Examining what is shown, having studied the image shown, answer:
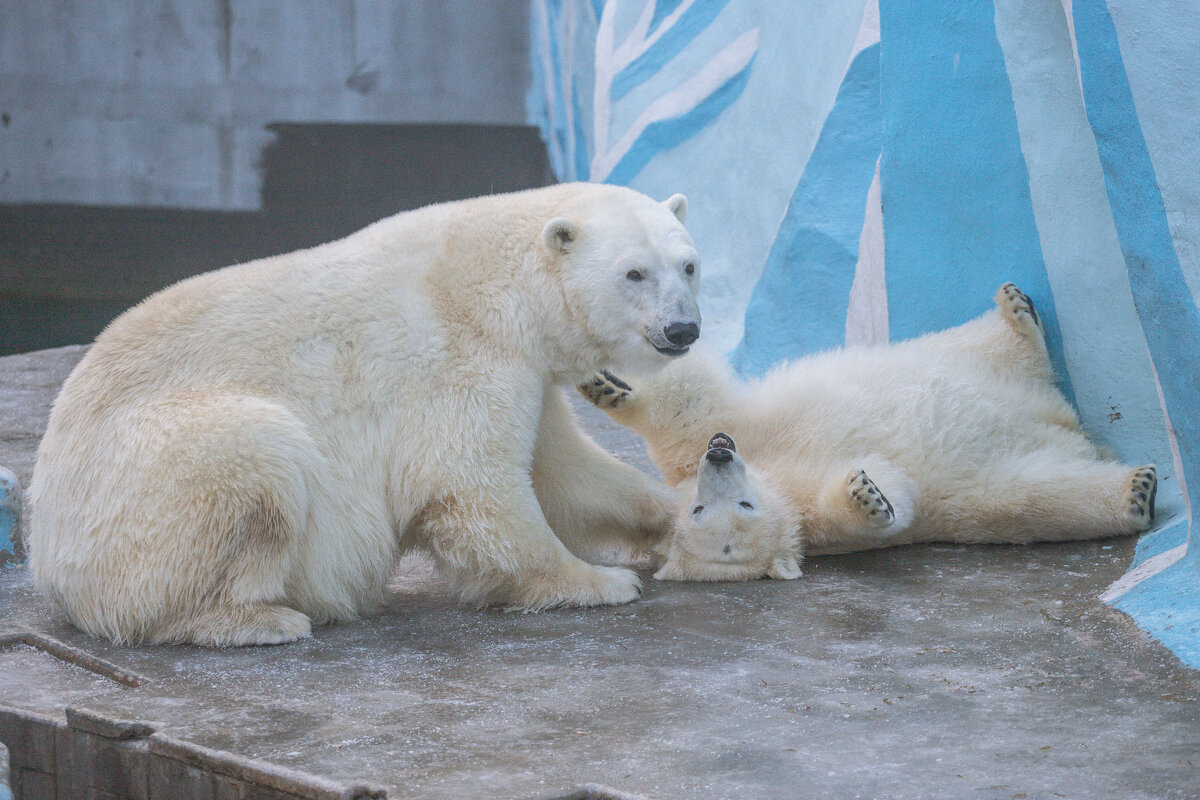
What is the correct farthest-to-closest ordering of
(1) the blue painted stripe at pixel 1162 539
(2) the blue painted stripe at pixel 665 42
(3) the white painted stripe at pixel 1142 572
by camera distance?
1. (2) the blue painted stripe at pixel 665 42
2. (1) the blue painted stripe at pixel 1162 539
3. (3) the white painted stripe at pixel 1142 572

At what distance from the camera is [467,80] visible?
44.3 ft

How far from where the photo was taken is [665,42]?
800cm

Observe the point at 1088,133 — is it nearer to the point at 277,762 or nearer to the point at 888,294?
the point at 888,294

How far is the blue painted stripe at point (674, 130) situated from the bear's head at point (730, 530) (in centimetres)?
381

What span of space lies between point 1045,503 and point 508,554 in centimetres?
173

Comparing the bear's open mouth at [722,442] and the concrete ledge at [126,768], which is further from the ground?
the bear's open mouth at [722,442]

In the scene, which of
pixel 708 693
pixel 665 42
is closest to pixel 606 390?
pixel 708 693

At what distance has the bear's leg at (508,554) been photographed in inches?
137

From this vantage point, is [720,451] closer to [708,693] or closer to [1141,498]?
[708,693]

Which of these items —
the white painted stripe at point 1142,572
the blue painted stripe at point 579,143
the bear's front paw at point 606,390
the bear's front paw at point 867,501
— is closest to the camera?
the white painted stripe at point 1142,572

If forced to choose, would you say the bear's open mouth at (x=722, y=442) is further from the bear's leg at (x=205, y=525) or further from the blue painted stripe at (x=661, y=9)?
the blue painted stripe at (x=661, y=9)

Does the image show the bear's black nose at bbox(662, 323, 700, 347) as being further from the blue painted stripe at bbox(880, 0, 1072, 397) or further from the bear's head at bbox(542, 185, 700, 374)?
the blue painted stripe at bbox(880, 0, 1072, 397)

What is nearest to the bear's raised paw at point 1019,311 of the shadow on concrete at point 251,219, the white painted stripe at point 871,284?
the white painted stripe at point 871,284

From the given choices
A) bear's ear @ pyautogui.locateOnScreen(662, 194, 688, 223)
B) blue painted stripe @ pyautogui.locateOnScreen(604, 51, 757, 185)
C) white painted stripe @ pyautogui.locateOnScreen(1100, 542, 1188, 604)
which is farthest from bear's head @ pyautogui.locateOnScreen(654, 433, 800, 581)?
blue painted stripe @ pyautogui.locateOnScreen(604, 51, 757, 185)
